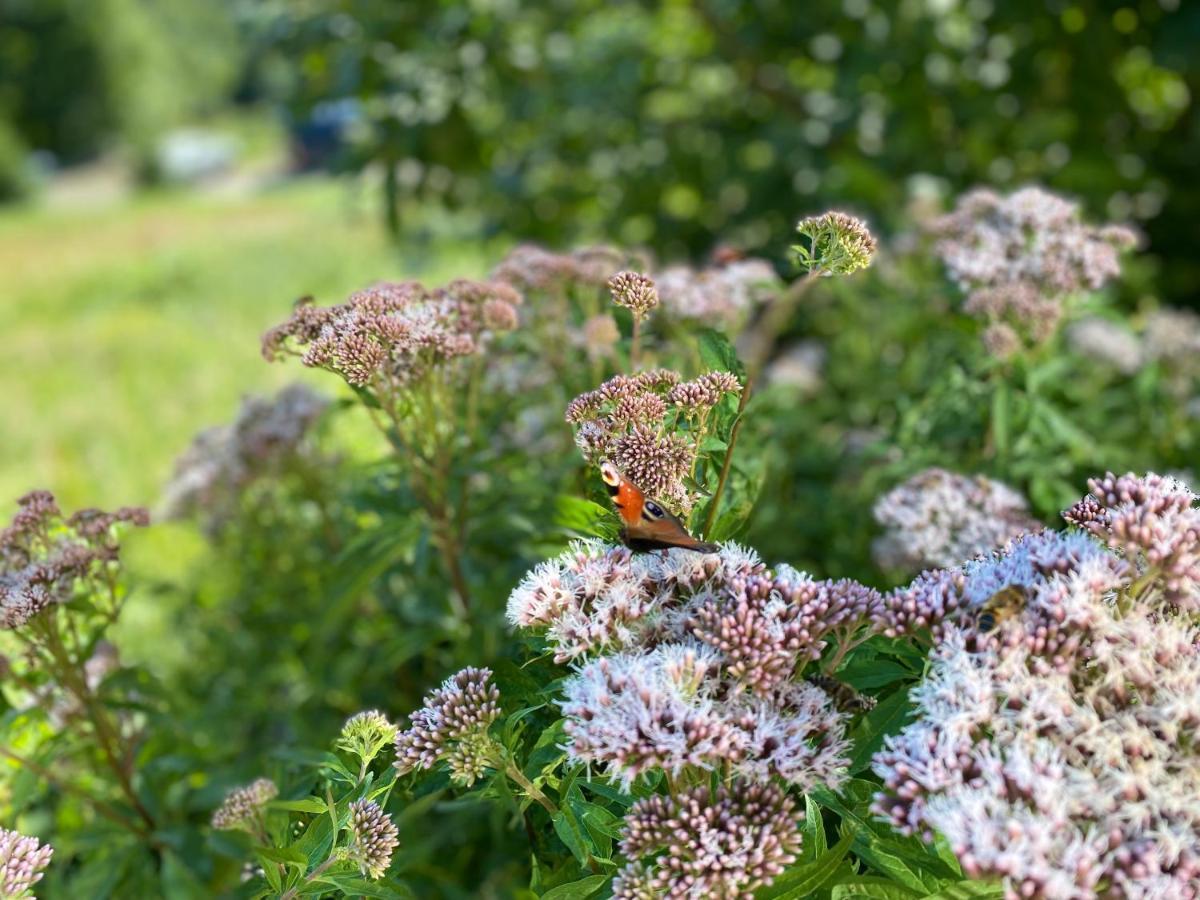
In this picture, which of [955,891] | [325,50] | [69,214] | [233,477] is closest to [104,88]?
[69,214]

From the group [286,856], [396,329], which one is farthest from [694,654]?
[396,329]

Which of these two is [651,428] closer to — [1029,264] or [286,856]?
[286,856]

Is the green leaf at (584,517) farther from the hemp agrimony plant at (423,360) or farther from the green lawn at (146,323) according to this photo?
the green lawn at (146,323)

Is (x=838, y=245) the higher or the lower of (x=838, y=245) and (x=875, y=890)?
the higher

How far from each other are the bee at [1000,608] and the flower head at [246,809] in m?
1.23

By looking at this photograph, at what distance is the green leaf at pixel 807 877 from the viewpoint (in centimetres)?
128

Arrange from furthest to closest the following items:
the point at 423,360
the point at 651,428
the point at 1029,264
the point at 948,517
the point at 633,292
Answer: the point at 1029,264 → the point at 948,517 → the point at 423,360 → the point at 633,292 → the point at 651,428

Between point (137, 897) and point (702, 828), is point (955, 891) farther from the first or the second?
point (137, 897)

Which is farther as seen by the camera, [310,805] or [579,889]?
[310,805]

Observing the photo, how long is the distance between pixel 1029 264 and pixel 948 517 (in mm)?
718

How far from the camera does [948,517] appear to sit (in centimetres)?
212

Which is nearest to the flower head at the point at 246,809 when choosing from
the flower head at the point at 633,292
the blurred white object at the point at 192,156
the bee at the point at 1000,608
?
the flower head at the point at 633,292

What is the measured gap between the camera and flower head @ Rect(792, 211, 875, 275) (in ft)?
5.16

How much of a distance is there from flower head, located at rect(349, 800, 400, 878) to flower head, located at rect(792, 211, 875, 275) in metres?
1.06
